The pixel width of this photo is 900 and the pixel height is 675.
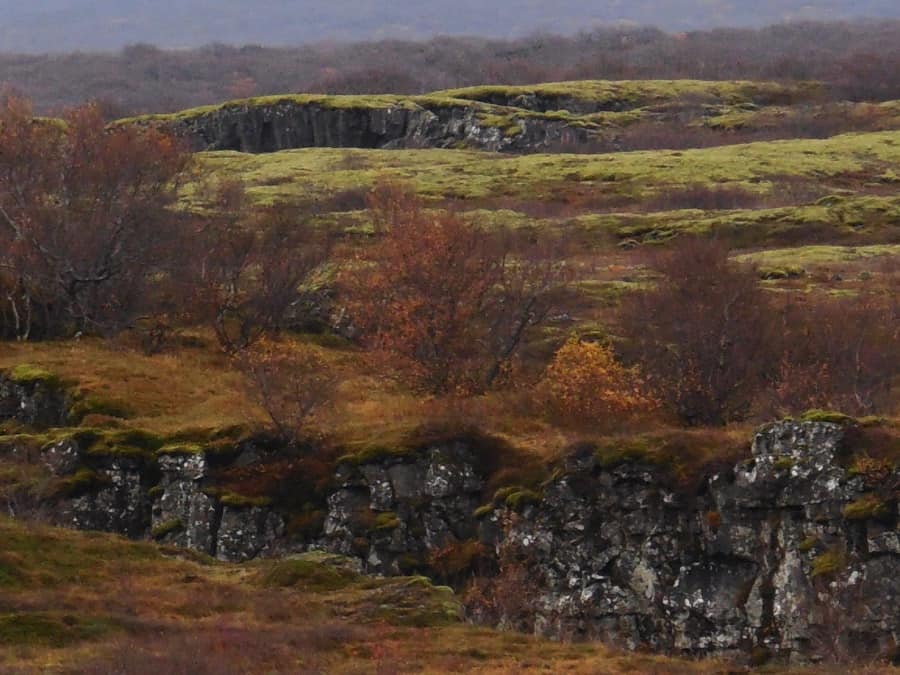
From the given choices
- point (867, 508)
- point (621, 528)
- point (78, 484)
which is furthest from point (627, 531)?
point (78, 484)

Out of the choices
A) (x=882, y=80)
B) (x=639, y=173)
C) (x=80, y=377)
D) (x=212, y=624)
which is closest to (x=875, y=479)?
(x=212, y=624)

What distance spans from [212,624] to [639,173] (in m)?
92.5

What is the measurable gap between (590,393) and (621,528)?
727 centimetres

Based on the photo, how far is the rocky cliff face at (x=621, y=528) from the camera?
116ft

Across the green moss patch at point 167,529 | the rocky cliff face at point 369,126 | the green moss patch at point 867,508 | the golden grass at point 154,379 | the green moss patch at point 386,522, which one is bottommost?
the green moss patch at point 167,529

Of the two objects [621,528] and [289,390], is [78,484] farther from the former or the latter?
[621,528]

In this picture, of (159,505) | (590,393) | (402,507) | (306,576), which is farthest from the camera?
(590,393)

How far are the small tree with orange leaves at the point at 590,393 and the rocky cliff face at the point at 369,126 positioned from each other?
339 feet

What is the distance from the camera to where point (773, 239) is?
86562 mm

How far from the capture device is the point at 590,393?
147 feet

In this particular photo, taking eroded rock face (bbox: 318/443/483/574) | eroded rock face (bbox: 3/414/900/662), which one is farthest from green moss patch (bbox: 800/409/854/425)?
eroded rock face (bbox: 318/443/483/574)

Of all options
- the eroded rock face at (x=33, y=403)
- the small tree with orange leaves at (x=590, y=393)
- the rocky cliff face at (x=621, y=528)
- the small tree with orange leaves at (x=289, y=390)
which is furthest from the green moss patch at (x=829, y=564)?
the eroded rock face at (x=33, y=403)

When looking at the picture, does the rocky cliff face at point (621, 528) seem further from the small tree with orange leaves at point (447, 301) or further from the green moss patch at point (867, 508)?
the small tree with orange leaves at point (447, 301)

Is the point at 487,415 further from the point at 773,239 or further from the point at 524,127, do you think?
the point at 524,127
